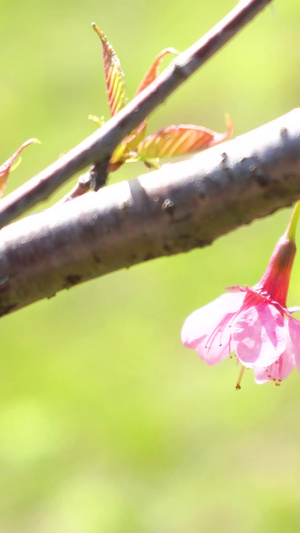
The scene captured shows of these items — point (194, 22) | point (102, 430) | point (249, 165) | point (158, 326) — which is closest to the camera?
point (249, 165)

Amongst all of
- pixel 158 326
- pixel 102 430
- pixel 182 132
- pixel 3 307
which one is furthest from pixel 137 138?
pixel 158 326

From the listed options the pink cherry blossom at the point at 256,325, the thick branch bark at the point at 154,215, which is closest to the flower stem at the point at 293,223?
the pink cherry blossom at the point at 256,325

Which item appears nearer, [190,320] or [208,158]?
[208,158]

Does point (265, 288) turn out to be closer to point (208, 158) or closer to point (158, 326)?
Answer: point (208, 158)

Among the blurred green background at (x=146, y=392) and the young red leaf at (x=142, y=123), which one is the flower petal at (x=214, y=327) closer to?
the young red leaf at (x=142, y=123)

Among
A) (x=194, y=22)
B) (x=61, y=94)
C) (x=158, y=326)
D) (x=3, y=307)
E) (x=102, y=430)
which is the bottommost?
(x=3, y=307)

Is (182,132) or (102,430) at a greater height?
(102,430)

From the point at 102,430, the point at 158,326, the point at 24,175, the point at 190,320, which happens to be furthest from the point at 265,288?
the point at 24,175

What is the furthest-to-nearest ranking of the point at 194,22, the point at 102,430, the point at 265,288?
the point at 194,22 < the point at 102,430 < the point at 265,288
